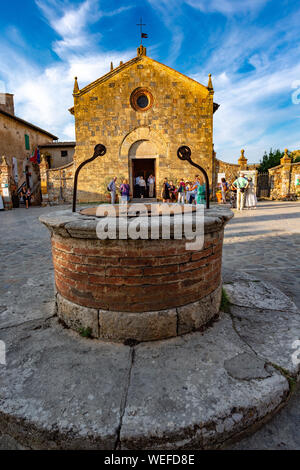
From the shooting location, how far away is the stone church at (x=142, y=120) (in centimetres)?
1553

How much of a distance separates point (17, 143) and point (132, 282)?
2400 cm

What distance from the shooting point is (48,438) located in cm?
140

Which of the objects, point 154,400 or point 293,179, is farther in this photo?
point 293,179

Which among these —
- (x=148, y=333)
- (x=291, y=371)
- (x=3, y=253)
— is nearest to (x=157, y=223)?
(x=148, y=333)

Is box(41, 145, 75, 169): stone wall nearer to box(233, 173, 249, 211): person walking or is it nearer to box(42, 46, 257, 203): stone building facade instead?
box(42, 46, 257, 203): stone building facade

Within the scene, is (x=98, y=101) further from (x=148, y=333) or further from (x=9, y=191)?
(x=148, y=333)

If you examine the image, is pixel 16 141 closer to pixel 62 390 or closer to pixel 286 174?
pixel 286 174

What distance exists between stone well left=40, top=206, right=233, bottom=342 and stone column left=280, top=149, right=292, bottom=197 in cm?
1978

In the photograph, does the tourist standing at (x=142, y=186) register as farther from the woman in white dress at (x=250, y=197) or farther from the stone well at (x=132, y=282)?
the stone well at (x=132, y=282)

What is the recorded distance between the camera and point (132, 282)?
6.84ft

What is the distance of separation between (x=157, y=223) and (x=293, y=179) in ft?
67.3

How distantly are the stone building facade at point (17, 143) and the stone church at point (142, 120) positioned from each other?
5852 millimetres

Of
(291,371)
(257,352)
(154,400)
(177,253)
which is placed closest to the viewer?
(154,400)

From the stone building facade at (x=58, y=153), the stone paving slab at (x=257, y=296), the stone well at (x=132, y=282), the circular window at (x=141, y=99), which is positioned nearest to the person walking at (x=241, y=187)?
the circular window at (x=141, y=99)
